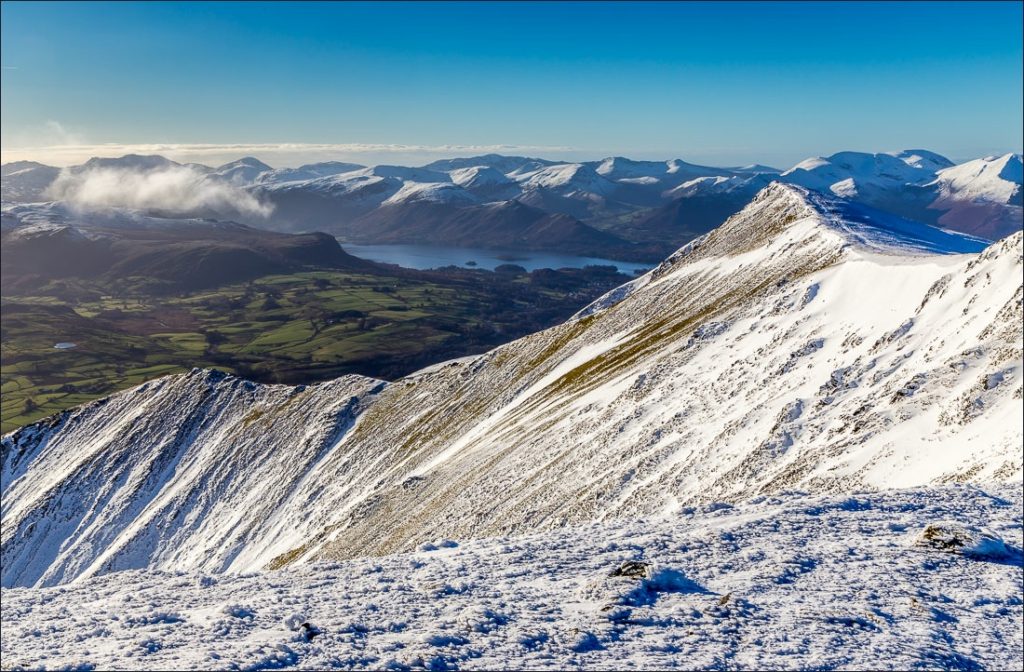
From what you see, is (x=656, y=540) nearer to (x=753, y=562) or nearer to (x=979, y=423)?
(x=753, y=562)

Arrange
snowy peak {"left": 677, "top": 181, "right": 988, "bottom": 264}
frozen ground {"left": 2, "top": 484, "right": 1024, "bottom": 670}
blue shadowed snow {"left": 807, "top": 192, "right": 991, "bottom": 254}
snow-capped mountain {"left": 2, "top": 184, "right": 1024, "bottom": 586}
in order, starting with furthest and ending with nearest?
snowy peak {"left": 677, "top": 181, "right": 988, "bottom": 264}, blue shadowed snow {"left": 807, "top": 192, "right": 991, "bottom": 254}, snow-capped mountain {"left": 2, "top": 184, "right": 1024, "bottom": 586}, frozen ground {"left": 2, "top": 484, "right": 1024, "bottom": 670}

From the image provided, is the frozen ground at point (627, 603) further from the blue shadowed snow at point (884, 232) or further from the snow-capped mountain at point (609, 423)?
the blue shadowed snow at point (884, 232)

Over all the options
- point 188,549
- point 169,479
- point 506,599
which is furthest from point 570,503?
point 169,479

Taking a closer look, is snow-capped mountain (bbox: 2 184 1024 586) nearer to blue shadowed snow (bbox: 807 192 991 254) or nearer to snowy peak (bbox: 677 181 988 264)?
snowy peak (bbox: 677 181 988 264)

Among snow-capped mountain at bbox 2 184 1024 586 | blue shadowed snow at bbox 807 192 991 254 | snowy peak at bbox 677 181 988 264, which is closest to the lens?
snow-capped mountain at bbox 2 184 1024 586

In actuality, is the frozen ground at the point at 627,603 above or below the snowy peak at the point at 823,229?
below

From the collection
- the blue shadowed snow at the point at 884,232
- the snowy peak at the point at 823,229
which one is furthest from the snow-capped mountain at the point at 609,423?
the blue shadowed snow at the point at 884,232

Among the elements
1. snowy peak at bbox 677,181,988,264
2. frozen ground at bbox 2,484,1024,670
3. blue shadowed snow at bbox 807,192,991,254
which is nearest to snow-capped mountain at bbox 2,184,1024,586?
snowy peak at bbox 677,181,988,264
